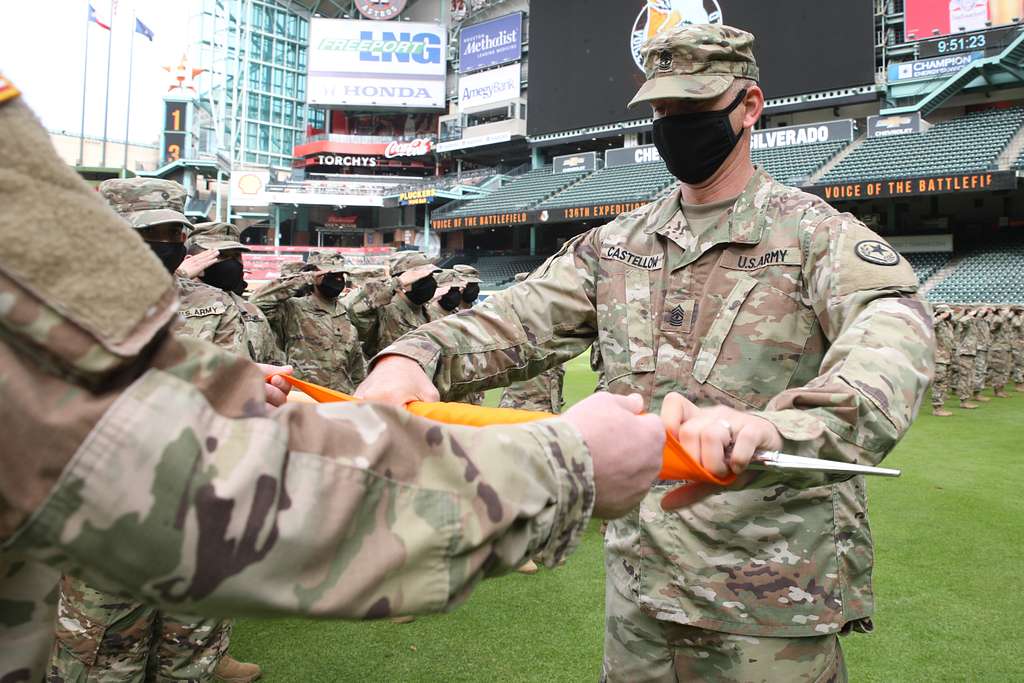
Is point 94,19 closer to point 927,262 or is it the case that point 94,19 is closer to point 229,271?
point 229,271

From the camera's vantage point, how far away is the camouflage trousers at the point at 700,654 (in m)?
1.58

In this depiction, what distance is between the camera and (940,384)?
1106cm

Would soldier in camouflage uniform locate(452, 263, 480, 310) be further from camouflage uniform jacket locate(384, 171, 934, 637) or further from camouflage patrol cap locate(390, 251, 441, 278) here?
camouflage uniform jacket locate(384, 171, 934, 637)

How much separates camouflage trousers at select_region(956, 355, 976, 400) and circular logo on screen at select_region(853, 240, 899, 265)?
1146 cm

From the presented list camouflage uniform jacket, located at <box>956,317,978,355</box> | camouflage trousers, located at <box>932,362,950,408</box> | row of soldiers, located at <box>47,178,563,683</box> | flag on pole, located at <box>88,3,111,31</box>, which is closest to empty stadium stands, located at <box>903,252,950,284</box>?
camouflage uniform jacket, located at <box>956,317,978,355</box>

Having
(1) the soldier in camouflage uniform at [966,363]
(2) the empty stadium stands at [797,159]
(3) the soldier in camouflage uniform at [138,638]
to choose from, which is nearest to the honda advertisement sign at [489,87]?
(2) the empty stadium stands at [797,159]

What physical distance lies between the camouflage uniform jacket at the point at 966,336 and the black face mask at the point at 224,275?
11287 mm

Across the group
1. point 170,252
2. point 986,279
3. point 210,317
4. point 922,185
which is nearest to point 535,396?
point 210,317

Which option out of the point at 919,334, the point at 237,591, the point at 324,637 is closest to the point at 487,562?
the point at 237,591

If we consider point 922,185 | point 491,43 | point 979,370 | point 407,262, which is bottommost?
point 979,370

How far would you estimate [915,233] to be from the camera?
21984 mm

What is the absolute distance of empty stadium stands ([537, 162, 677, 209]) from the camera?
24.7 metres

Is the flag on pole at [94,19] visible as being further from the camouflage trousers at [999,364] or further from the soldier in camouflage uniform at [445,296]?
the camouflage trousers at [999,364]

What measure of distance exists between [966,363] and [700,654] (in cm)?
1165
